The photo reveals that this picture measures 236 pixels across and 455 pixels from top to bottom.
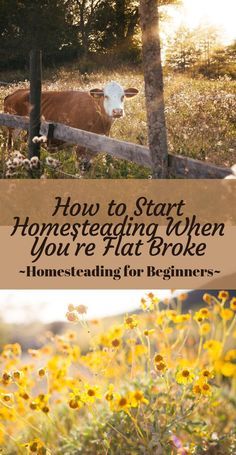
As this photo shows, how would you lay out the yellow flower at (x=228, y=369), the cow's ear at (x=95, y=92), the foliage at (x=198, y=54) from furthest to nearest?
1. the foliage at (x=198, y=54)
2. the cow's ear at (x=95, y=92)
3. the yellow flower at (x=228, y=369)

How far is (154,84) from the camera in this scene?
24.1 feet

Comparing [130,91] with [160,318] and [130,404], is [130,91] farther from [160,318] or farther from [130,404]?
[130,404]

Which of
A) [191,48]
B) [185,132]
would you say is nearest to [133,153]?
[185,132]

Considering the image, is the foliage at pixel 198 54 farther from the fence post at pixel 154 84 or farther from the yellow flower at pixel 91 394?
the yellow flower at pixel 91 394

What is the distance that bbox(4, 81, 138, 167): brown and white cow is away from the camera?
9.76 meters

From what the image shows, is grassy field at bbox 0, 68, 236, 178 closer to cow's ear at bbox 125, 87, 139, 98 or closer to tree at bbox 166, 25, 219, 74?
cow's ear at bbox 125, 87, 139, 98

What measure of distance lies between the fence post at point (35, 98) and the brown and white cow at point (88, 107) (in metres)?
0.64

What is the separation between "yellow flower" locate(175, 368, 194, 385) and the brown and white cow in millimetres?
6366

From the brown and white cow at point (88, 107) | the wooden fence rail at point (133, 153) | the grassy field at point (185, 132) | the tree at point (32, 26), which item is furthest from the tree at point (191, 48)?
the wooden fence rail at point (133, 153)

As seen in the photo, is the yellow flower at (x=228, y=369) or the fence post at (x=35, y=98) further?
the fence post at (x=35, y=98)

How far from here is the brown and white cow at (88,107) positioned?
976 centimetres

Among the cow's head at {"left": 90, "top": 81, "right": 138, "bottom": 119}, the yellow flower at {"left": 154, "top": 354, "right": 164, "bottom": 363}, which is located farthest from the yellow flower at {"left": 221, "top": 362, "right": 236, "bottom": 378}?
the cow's head at {"left": 90, "top": 81, "right": 138, "bottom": 119}

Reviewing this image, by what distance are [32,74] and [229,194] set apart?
13.6 ft

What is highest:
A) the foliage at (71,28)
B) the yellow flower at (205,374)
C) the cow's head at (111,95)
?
the foliage at (71,28)
